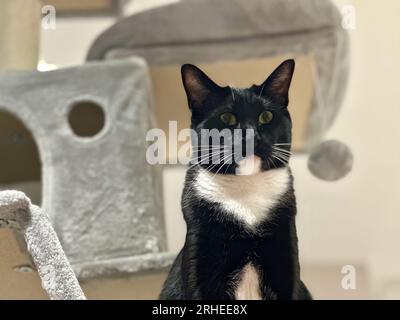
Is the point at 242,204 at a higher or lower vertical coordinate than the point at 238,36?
lower

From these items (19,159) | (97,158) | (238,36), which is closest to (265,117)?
(97,158)

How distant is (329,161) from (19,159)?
0.80 metres

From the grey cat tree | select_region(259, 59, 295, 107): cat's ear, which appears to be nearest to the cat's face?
select_region(259, 59, 295, 107): cat's ear

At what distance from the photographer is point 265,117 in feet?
1.79

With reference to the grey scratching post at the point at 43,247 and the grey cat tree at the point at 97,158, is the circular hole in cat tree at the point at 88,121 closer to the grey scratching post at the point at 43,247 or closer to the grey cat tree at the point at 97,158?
the grey cat tree at the point at 97,158

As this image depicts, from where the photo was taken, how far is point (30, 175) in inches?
56.2

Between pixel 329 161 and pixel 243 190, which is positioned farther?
pixel 329 161

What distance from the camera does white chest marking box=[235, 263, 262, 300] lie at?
0.53 meters

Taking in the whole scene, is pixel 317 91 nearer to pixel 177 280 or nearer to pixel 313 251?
pixel 313 251

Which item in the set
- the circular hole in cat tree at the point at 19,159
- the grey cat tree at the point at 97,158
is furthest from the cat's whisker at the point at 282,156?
the circular hole in cat tree at the point at 19,159

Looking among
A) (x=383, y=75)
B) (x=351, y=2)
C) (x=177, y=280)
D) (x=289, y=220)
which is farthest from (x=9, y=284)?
(x=383, y=75)

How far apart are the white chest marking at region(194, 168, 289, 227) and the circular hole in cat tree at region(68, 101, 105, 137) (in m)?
0.66

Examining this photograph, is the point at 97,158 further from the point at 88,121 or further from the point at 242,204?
the point at 242,204

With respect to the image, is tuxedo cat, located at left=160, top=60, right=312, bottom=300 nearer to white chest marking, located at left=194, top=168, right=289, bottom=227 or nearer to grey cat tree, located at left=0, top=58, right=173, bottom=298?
white chest marking, located at left=194, top=168, right=289, bottom=227
